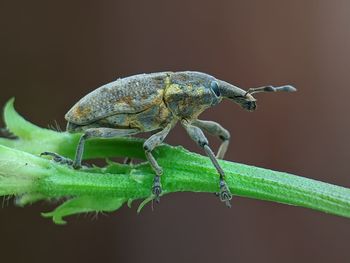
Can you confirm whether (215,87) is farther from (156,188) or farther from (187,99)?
(156,188)

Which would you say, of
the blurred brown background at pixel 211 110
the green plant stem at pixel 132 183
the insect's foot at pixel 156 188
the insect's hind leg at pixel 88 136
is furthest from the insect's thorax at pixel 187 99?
the blurred brown background at pixel 211 110

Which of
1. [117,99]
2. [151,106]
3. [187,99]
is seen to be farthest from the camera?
[187,99]

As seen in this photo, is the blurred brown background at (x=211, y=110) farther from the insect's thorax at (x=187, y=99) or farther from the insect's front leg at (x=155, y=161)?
the insect's front leg at (x=155, y=161)

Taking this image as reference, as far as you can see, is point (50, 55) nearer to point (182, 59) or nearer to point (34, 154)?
point (182, 59)

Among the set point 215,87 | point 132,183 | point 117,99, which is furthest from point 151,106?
point 132,183

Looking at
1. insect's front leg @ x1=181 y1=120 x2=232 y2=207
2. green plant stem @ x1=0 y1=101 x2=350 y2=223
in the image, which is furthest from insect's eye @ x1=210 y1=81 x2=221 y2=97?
green plant stem @ x1=0 y1=101 x2=350 y2=223

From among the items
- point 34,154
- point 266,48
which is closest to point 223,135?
point 34,154
